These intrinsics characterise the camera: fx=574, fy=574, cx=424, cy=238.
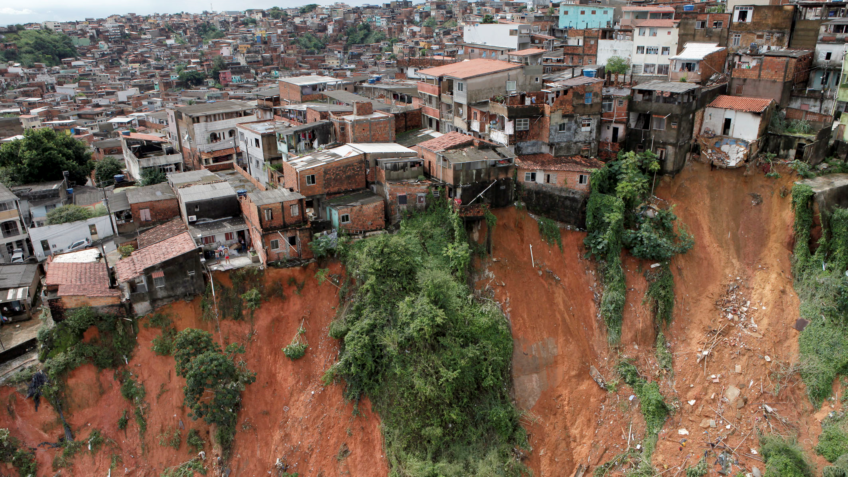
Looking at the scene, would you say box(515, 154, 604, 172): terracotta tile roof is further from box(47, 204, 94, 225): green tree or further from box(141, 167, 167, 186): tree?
box(141, 167, 167, 186): tree

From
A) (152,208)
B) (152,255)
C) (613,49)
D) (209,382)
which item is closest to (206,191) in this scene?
(152,208)

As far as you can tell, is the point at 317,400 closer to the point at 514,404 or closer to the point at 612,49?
the point at 514,404

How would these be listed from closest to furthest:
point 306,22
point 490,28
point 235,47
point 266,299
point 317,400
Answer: point 317,400 < point 266,299 < point 490,28 < point 235,47 < point 306,22

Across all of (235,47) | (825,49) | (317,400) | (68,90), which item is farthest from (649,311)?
(235,47)

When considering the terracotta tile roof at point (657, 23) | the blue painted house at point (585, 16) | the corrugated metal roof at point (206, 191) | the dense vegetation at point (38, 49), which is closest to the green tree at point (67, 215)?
the corrugated metal roof at point (206, 191)

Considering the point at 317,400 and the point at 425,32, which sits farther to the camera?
the point at 425,32

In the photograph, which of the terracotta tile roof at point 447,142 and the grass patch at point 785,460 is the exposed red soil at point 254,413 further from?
the grass patch at point 785,460

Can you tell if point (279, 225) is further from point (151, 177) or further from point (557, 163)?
point (151, 177)
